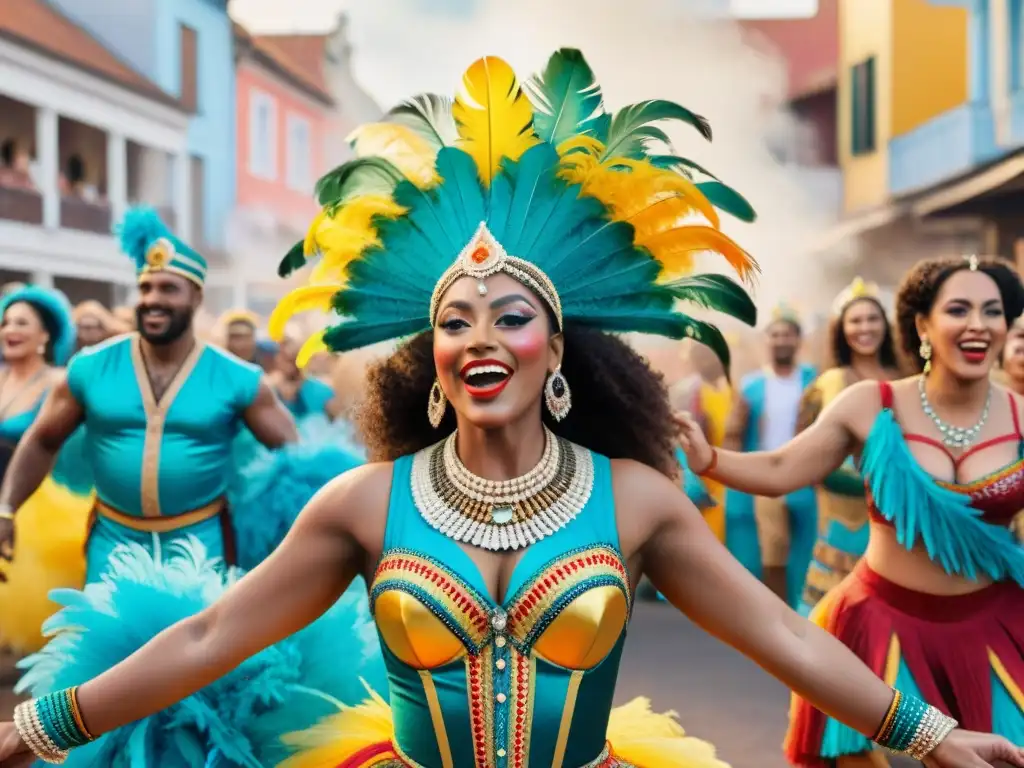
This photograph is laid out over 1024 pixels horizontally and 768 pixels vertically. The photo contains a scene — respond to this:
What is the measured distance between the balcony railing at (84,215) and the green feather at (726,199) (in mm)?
16945

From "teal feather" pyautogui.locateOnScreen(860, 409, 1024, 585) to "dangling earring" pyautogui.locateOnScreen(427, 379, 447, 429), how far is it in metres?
1.85

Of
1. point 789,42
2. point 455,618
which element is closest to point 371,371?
point 455,618

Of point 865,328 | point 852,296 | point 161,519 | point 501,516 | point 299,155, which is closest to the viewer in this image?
point 501,516

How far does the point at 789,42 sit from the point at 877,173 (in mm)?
7024

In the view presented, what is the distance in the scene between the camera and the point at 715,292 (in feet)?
10.5

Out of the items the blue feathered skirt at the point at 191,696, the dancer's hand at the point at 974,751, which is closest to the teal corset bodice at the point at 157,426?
the blue feathered skirt at the point at 191,696

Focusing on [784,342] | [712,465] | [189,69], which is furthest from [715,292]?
[189,69]

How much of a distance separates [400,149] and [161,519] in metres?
2.81

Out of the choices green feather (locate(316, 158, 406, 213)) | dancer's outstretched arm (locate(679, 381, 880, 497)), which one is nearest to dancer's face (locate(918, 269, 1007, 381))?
dancer's outstretched arm (locate(679, 381, 880, 497))

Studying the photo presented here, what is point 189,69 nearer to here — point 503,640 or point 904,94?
point 904,94

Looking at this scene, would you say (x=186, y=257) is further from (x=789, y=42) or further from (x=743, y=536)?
(x=789, y=42)

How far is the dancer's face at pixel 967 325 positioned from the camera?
4492 mm

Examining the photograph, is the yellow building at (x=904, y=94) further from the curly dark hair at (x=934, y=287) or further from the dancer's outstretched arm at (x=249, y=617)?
the dancer's outstretched arm at (x=249, y=617)

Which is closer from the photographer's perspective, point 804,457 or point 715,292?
point 715,292
